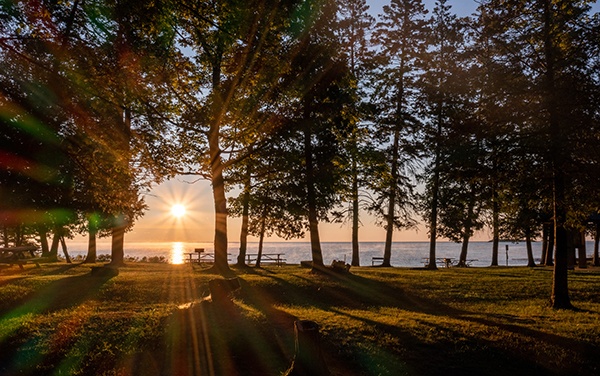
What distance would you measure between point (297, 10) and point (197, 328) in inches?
305

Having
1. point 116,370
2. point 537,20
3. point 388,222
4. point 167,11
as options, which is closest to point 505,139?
point 537,20

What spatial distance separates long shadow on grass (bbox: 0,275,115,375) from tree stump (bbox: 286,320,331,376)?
14.8ft

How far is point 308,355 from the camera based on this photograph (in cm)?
672

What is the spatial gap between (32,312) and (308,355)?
912cm

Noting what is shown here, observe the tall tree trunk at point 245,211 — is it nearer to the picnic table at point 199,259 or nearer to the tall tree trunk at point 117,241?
the picnic table at point 199,259

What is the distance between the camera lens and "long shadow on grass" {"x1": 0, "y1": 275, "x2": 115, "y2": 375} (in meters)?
7.85

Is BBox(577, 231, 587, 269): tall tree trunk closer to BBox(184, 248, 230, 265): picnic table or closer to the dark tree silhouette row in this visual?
the dark tree silhouette row

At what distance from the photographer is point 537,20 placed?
1515cm

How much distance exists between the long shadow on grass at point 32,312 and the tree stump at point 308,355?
4.50m

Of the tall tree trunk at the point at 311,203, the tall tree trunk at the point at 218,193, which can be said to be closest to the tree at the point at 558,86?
the tall tree trunk at the point at 311,203

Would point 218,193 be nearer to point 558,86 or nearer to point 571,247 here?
point 558,86

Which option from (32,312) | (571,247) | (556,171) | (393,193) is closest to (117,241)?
(32,312)

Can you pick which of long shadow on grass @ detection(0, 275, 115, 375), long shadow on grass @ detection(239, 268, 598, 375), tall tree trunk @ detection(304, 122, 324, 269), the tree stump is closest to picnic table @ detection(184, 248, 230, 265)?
tall tree trunk @ detection(304, 122, 324, 269)

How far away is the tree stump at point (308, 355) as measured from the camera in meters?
6.71
